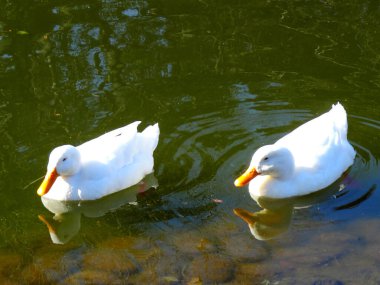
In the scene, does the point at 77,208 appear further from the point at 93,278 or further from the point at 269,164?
the point at 269,164

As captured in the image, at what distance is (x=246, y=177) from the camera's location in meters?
8.09

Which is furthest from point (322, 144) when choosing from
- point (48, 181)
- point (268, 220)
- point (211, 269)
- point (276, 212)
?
point (48, 181)

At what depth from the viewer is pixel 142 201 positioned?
8359 millimetres

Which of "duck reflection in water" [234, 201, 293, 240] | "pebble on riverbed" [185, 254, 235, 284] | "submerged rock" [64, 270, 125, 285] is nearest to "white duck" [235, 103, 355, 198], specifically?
"duck reflection in water" [234, 201, 293, 240]

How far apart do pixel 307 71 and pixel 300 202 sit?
10.9 ft

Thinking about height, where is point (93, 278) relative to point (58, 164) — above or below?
below

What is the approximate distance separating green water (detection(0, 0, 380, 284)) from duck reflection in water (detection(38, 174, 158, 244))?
0.10 ft

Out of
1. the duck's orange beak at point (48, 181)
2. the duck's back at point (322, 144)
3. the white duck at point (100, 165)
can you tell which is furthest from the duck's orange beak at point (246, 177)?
the duck's orange beak at point (48, 181)

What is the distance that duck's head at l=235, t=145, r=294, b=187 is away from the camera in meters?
8.02

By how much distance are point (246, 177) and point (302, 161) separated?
82 centimetres

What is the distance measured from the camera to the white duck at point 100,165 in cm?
817

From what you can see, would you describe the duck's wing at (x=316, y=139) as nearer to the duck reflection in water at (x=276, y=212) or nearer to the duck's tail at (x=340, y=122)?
the duck's tail at (x=340, y=122)

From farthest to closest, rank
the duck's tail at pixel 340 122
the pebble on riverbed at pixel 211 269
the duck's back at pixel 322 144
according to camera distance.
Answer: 1. the duck's tail at pixel 340 122
2. the duck's back at pixel 322 144
3. the pebble on riverbed at pixel 211 269

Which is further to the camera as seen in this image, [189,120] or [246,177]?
[189,120]
